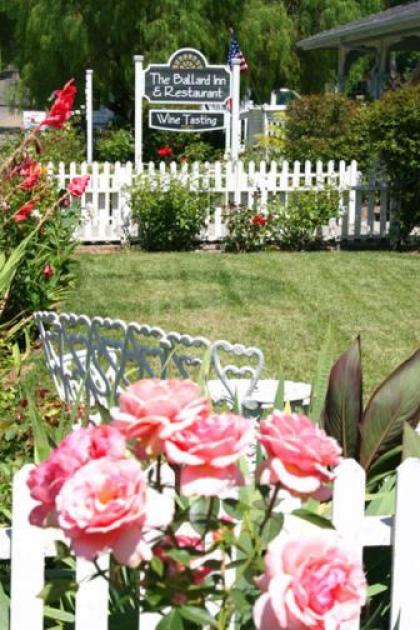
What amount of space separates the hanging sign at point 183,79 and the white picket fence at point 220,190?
2188mm

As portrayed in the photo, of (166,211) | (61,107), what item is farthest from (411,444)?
(166,211)

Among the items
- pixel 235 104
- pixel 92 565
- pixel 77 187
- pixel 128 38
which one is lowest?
pixel 92 565

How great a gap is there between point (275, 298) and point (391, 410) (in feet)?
25.4

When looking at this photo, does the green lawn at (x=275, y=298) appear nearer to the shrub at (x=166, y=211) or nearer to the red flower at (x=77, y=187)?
the shrub at (x=166, y=211)

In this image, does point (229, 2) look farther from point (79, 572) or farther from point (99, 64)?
point (79, 572)

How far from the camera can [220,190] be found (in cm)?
1438

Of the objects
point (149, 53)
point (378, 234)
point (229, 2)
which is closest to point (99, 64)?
point (149, 53)

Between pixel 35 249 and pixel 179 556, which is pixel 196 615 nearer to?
pixel 179 556

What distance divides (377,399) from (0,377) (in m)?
2.83

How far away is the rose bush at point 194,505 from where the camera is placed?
1.52 metres

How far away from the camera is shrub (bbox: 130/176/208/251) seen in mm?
13859

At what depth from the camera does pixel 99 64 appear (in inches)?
1060

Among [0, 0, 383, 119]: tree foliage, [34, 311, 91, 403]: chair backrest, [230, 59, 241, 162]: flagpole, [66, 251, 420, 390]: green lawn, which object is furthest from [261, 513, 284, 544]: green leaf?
[0, 0, 383, 119]: tree foliage

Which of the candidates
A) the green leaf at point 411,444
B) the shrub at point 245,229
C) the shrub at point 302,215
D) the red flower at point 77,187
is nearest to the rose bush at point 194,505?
the green leaf at point 411,444
